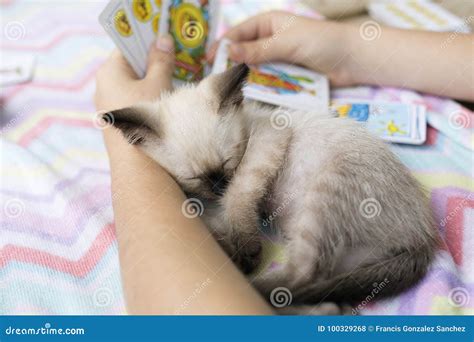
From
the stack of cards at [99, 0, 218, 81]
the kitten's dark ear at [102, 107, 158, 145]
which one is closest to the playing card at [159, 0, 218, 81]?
the stack of cards at [99, 0, 218, 81]

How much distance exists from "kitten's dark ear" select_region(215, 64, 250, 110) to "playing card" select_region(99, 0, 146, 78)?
1.68 feet

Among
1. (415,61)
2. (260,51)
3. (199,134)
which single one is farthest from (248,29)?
(199,134)

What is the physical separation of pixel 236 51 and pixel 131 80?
463 mm

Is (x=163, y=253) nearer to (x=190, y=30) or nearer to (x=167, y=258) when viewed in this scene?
(x=167, y=258)

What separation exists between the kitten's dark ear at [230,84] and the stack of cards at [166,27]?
0.52 meters

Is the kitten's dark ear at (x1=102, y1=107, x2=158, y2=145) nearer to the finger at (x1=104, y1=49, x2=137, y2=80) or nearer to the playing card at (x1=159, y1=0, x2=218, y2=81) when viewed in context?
the finger at (x1=104, y1=49, x2=137, y2=80)

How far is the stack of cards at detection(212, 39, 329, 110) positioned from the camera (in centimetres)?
176

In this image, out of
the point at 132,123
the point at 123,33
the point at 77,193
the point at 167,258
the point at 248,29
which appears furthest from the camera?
the point at 248,29

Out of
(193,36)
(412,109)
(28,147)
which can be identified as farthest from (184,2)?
(412,109)

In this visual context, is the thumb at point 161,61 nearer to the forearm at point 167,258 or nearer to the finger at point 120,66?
the finger at point 120,66

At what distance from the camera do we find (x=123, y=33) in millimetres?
1676

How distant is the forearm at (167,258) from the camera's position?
96cm

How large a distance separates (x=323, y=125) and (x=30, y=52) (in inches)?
62.6

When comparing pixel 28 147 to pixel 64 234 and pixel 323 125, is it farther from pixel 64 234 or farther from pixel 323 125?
pixel 323 125
